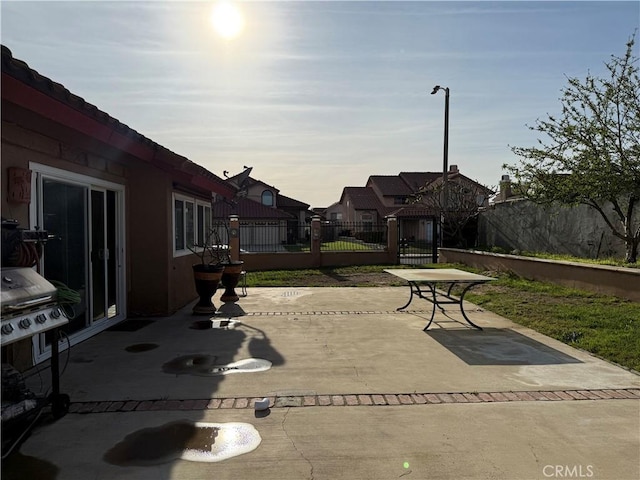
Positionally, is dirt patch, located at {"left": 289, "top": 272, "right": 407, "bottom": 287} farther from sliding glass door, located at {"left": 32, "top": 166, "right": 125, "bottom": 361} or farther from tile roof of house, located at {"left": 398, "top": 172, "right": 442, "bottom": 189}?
tile roof of house, located at {"left": 398, "top": 172, "right": 442, "bottom": 189}

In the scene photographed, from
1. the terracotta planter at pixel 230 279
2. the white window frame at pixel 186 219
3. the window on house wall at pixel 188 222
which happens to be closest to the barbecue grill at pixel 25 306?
the white window frame at pixel 186 219

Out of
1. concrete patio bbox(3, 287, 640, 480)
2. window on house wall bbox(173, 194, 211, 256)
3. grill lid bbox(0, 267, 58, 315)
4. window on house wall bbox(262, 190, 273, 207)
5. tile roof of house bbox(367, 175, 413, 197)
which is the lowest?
concrete patio bbox(3, 287, 640, 480)

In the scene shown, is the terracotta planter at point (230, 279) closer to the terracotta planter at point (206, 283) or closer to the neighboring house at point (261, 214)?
the terracotta planter at point (206, 283)

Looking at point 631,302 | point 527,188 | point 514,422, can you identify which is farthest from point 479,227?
point 514,422

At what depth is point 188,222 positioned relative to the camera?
359 inches

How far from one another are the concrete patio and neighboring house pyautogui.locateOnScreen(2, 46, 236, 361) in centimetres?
96

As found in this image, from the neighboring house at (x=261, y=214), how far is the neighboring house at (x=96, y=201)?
4050mm

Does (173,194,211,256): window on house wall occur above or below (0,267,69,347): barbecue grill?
above

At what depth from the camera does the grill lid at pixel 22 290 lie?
2.70 m

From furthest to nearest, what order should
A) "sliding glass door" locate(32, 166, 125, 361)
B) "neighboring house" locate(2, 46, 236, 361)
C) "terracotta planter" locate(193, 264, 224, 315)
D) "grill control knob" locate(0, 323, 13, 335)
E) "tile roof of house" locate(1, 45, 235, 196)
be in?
Answer: "terracotta planter" locate(193, 264, 224, 315), "sliding glass door" locate(32, 166, 125, 361), "neighboring house" locate(2, 46, 236, 361), "tile roof of house" locate(1, 45, 235, 196), "grill control knob" locate(0, 323, 13, 335)

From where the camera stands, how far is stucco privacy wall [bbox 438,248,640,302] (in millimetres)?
8656

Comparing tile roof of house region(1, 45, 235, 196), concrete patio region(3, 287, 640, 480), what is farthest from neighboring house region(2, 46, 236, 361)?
concrete patio region(3, 287, 640, 480)

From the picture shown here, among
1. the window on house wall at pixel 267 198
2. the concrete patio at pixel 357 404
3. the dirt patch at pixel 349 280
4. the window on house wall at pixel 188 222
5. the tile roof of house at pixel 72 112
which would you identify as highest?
the window on house wall at pixel 267 198

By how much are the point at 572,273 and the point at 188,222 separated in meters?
8.75
